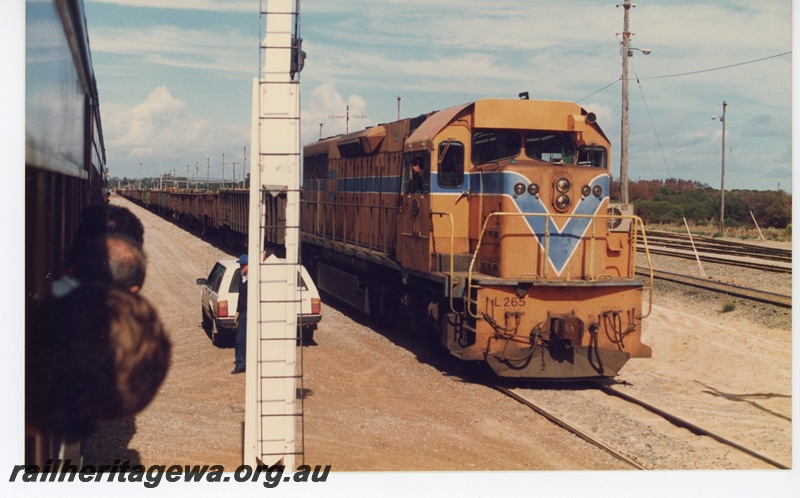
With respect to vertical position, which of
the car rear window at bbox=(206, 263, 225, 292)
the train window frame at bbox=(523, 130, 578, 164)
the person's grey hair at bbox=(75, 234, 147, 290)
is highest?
the train window frame at bbox=(523, 130, 578, 164)

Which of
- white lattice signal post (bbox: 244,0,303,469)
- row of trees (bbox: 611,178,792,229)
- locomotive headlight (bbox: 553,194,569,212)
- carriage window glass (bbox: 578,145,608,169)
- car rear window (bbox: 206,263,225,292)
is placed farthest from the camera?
row of trees (bbox: 611,178,792,229)

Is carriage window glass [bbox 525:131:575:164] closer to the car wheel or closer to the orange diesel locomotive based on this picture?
the orange diesel locomotive

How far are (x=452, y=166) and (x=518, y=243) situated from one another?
1604mm

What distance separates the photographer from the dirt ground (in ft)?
23.6

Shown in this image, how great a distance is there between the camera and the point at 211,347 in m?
12.0

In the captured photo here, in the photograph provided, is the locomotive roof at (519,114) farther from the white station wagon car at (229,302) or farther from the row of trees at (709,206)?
the row of trees at (709,206)

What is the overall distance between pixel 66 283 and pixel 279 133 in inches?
80.5

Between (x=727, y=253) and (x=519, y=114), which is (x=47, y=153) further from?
(x=727, y=253)

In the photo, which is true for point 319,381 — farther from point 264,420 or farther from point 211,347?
point 264,420

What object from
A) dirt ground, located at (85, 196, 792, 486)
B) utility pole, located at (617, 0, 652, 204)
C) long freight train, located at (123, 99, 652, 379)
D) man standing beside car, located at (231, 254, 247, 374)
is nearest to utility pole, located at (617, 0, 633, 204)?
utility pole, located at (617, 0, 652, 204)

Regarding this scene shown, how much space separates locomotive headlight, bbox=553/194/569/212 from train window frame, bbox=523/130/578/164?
724 mm

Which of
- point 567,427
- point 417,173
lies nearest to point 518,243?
point 417,173

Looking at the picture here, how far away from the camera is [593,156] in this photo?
10.7 m

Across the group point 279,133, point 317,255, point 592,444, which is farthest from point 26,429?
point 317,255
